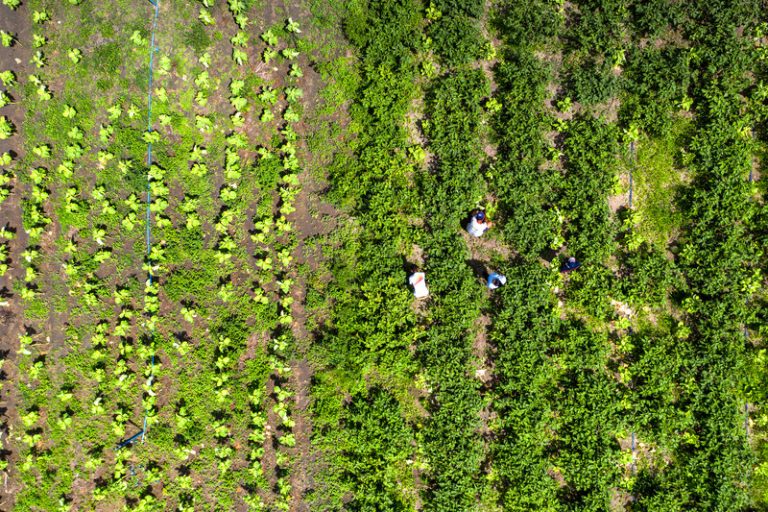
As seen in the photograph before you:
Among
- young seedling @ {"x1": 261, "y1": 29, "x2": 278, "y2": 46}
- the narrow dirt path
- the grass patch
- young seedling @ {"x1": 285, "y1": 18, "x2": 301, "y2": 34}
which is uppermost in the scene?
young seedling @ {"x1": 285, "y1": 18, "x2": 301, "y2": 34}

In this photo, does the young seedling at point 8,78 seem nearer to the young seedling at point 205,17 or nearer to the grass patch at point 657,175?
the young seedling at point 205,17

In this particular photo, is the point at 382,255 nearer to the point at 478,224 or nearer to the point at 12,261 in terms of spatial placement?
the point at 478,224

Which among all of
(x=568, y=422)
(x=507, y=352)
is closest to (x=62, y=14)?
(x=507, y=352)

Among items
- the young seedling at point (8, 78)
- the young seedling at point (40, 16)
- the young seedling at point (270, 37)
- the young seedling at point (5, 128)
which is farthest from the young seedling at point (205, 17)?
the young seedling at point (5, 128)

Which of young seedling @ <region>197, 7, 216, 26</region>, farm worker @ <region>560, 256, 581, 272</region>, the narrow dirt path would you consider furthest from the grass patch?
the narrow dirt path

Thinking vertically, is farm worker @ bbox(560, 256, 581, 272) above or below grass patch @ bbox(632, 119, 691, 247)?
below

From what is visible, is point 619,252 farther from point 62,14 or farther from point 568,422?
point 62,14

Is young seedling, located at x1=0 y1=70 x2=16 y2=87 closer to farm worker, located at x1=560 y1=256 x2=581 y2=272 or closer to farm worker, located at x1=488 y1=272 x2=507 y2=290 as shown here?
farm worker, located at x1=488 y1=272 x2=507 y2=290

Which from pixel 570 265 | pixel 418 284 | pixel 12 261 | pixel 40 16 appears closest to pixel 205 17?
pixel 40 16
